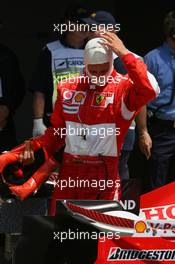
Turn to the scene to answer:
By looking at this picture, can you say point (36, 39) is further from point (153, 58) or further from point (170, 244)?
point (170, 244)

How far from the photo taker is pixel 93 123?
12.0 ft

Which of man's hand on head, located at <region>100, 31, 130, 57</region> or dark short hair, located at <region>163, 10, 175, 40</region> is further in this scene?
dark short hair, located at <region>163, 10, 175, 40</region>

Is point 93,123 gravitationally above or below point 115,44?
below

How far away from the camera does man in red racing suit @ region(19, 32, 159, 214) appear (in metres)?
3.64
